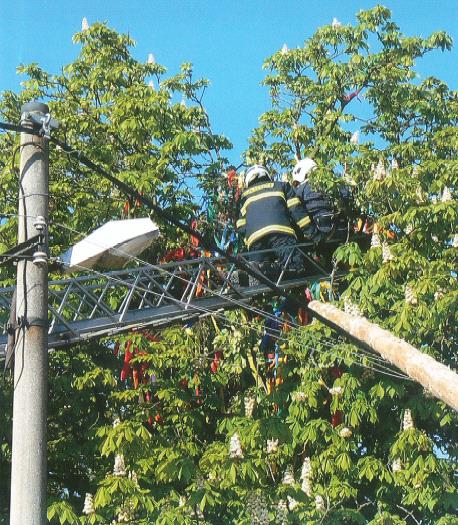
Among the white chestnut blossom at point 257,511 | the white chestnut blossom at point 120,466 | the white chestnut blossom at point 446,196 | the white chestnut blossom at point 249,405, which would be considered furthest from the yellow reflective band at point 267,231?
the white chestnut blossom at point 257,511

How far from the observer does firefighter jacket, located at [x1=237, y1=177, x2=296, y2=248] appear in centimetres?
1234

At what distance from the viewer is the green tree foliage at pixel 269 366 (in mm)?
11938

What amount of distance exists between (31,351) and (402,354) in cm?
274

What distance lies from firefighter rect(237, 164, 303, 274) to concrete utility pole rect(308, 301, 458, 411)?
1998 mm

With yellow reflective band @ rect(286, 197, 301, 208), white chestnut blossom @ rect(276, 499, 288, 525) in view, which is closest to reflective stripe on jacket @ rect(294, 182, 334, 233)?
yellow reflective band @ rect(286, 197, 301, 208)

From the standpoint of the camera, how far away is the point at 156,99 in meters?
14.5

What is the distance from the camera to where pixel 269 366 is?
13.9 meters

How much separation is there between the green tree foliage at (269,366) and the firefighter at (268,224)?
0.67 meters

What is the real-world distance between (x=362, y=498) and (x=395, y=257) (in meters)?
3.01

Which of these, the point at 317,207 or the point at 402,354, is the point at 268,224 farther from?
the point at 402,354

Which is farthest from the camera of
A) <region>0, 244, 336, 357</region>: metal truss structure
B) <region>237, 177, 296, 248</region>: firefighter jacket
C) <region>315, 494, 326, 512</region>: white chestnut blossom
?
<region>237, 177, 296, 248</region>: firefighter jacket

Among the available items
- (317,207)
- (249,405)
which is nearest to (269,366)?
(249,405)

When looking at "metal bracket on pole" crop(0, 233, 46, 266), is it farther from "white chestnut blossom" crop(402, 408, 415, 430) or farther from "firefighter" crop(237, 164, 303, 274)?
"white chestnut blossom" crop(402, 408, 415, 430)

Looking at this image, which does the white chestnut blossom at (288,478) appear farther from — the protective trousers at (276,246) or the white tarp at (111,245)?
the white tarp at (111,245)
